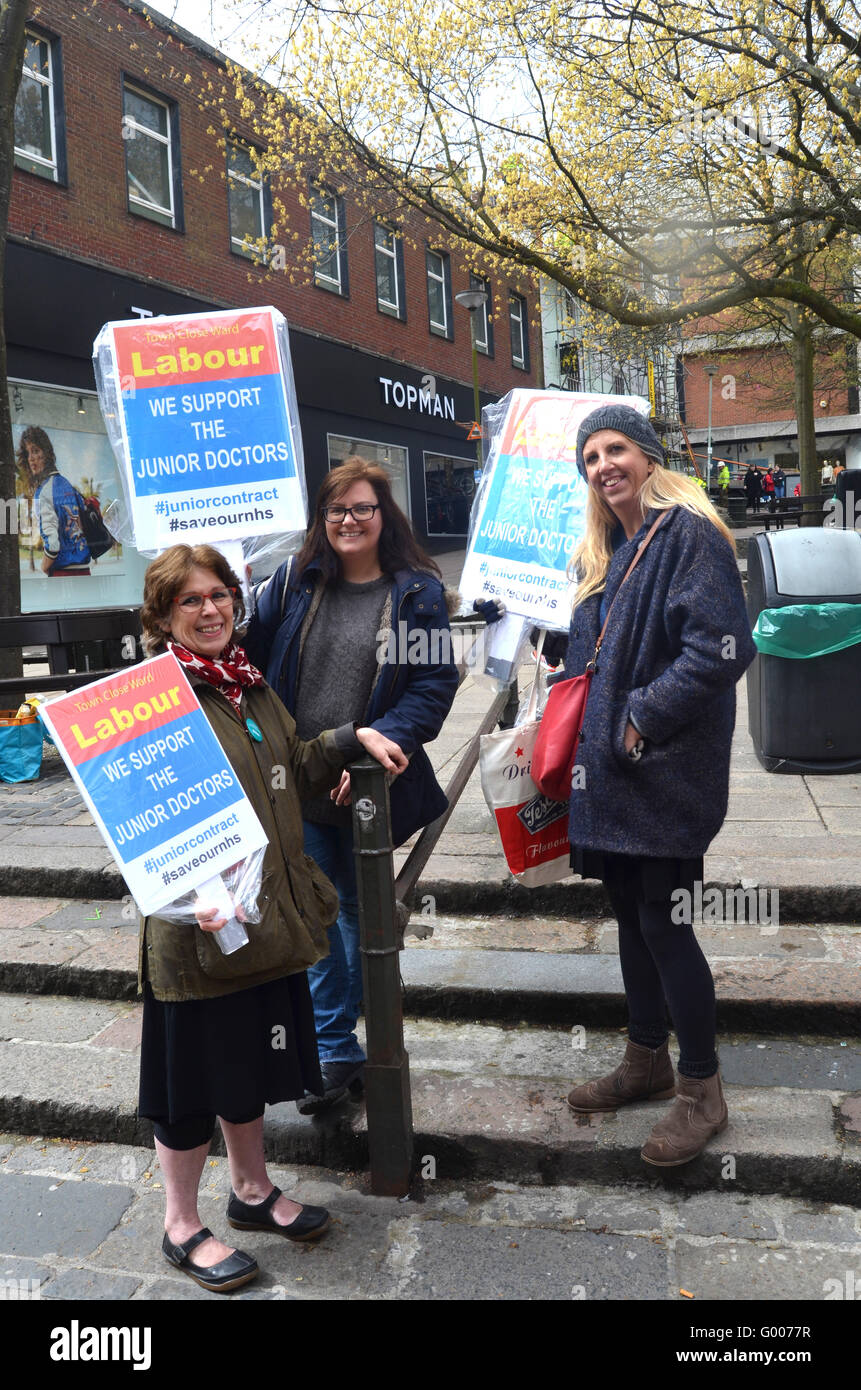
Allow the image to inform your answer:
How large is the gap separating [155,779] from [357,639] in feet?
2.47

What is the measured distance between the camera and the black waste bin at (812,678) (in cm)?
590

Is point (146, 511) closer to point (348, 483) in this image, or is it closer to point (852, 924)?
point (348, 483)

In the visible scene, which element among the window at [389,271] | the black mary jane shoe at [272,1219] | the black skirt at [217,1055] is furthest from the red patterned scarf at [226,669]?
the window at [389,271]

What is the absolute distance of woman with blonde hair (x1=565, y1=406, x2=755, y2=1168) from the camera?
8.64 feet

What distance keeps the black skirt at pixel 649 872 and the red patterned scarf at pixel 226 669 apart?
0.95m

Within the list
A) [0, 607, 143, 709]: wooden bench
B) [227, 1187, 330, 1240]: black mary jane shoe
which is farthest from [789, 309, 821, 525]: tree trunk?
[227, 1187, 330, 1240]: black mary jane shoe

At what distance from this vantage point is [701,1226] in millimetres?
2770

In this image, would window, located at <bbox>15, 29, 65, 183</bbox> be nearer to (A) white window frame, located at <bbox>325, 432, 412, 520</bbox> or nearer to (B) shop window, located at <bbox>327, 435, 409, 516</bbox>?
(A) white window frame, located at <bbox>325, 432, 412, 520</bbox>

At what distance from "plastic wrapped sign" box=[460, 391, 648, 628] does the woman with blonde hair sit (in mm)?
861

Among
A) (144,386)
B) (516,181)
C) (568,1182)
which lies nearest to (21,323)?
(516,181)

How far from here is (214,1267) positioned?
2.58 meters

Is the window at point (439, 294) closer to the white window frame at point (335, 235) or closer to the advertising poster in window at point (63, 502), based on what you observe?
the white window frame at point (335, 235)

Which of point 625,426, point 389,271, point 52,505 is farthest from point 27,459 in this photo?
point 625,426

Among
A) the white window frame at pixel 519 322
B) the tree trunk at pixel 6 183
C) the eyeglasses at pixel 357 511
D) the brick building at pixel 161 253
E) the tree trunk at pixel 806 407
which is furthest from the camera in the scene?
the white window frame at pixel 519 322
